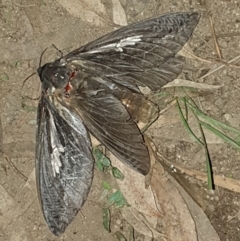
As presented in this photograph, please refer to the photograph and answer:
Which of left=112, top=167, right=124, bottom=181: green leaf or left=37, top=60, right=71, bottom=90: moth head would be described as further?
left=112, top=167, right=124, bottom=181: green leaf

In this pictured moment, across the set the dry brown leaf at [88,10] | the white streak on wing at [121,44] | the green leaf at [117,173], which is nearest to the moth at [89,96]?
the white streak on wing at [121,44]

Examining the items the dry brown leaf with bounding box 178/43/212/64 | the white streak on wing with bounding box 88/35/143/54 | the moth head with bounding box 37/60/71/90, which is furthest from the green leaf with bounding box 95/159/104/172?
the dry brown leaf with bounding box 178/43/212/64

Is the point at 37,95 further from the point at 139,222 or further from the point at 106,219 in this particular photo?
the point at 139,222

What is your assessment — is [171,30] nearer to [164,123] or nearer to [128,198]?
[164,123]

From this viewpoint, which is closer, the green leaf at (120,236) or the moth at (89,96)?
the moth at (89,96)

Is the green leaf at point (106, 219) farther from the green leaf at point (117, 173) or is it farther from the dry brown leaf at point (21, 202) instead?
the dry brown leaf at point (21, 202)

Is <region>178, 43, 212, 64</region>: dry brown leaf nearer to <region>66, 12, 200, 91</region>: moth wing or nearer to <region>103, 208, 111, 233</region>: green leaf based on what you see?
<region>66, 12, 200, 91</region>: moth wing
